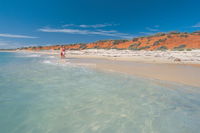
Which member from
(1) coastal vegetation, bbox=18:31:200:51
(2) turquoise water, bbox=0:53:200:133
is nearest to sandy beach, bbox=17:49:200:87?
(2) turquoise water, bbox=0:53:200:133

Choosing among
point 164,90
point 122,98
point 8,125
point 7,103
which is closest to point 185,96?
point 164,90

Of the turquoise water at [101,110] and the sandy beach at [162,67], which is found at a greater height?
the sandy beach at [162,67]

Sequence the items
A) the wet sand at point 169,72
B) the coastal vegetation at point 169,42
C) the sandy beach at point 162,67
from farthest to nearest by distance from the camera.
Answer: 1. the coastal vegetation at point 169,42
2. the sandy beach at point 162,67
3. the wet sand at point 169,72

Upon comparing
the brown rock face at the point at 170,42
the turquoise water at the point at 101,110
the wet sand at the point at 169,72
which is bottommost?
the turquoise water at the point at 101,110

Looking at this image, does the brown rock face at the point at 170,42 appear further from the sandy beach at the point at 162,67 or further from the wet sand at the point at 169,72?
the wet sand at the point at 169,72

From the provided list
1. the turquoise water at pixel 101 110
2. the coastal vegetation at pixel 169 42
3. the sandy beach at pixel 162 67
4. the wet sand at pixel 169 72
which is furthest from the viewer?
the coastal vegetation at pixel 169 42

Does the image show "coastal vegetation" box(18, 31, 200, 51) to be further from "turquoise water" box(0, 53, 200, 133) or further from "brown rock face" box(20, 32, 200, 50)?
"turquoise water" box(0, 53, 200, 133)

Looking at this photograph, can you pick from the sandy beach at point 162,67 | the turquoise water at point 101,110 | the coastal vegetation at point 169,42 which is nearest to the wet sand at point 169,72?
the sandy beach at point 162,67

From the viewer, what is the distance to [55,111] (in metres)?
3.30

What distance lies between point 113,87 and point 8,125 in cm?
344

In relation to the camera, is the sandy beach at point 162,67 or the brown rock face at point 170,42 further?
the brown rock face at point 170,42

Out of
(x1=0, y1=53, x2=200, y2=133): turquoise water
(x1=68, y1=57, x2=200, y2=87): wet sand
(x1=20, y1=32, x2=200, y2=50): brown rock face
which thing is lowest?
(x1=0, y1=53, x2=200, y2=133): turquoise water

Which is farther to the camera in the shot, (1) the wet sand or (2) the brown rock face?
(2) the brown rock face

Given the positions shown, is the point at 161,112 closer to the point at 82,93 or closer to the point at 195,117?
the point at 195,117
